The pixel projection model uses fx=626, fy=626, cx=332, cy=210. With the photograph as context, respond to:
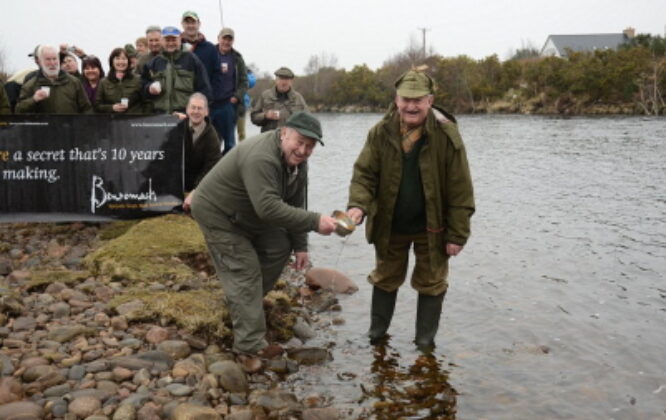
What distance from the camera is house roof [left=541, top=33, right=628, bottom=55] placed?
308 ft

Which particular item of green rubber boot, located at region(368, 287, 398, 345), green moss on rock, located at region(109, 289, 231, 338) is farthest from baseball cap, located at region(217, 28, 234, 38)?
green rubber boot, located at region(368, 287, 398, 345)

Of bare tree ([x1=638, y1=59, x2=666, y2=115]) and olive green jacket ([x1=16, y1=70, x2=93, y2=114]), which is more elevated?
bare tree ([x1=638, y1=59, x2=666, y2=115])

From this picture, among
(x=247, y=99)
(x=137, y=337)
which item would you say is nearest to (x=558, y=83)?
(x=247, y=99)

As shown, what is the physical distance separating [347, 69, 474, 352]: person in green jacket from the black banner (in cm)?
383

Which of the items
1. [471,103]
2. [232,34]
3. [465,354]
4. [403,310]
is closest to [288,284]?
[403,310]

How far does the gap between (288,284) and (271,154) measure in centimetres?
342

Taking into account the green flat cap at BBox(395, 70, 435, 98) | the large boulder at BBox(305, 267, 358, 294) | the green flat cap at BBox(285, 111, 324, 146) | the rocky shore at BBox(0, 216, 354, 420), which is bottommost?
the large boulder at BBox(305, 267, 358, 294)

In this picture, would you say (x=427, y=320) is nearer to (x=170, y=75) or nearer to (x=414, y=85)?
(x=414, y=85)

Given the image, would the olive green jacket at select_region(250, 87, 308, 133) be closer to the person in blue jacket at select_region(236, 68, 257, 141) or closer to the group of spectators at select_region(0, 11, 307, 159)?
the group of spectators at select_region(0, 11, 307, 159)

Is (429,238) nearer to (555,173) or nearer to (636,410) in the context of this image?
(636,410)

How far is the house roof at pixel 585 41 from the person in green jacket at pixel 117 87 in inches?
3694

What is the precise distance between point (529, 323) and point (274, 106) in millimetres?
5554

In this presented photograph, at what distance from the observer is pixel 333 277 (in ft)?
27.6

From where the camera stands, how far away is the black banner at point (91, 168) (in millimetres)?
8344
